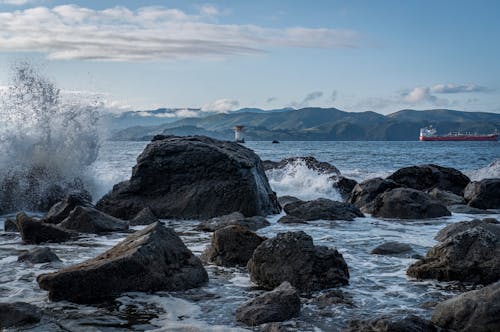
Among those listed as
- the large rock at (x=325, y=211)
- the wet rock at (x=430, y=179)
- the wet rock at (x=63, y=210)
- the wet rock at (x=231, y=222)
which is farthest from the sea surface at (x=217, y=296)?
the wet rock at (x=430, y=179)

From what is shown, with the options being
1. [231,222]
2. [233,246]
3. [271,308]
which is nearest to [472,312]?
[271,308]

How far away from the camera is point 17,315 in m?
A: 5.39

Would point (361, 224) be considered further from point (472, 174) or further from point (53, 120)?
point (472, 174)

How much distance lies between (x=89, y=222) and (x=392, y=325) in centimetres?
736

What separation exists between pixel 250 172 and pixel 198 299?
7.69 metres

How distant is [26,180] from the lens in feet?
51.3

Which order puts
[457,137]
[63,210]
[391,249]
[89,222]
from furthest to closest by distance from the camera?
1. [457,137]
2. [63,210]
3. [89,222]
4. [391,249]

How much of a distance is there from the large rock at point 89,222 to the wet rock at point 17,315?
5.48 metres

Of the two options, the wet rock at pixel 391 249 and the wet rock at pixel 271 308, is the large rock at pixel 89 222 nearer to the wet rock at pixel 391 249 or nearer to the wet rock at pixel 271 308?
the wet rock at pixel 391 249

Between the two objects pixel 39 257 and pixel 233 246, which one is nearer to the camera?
pixel 39 257

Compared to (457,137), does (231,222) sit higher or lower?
lower

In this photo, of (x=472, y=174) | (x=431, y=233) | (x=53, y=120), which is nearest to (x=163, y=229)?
(x=431, y=233)

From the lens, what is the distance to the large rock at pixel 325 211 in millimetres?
12945

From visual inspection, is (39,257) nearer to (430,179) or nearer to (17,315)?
(17,315)
